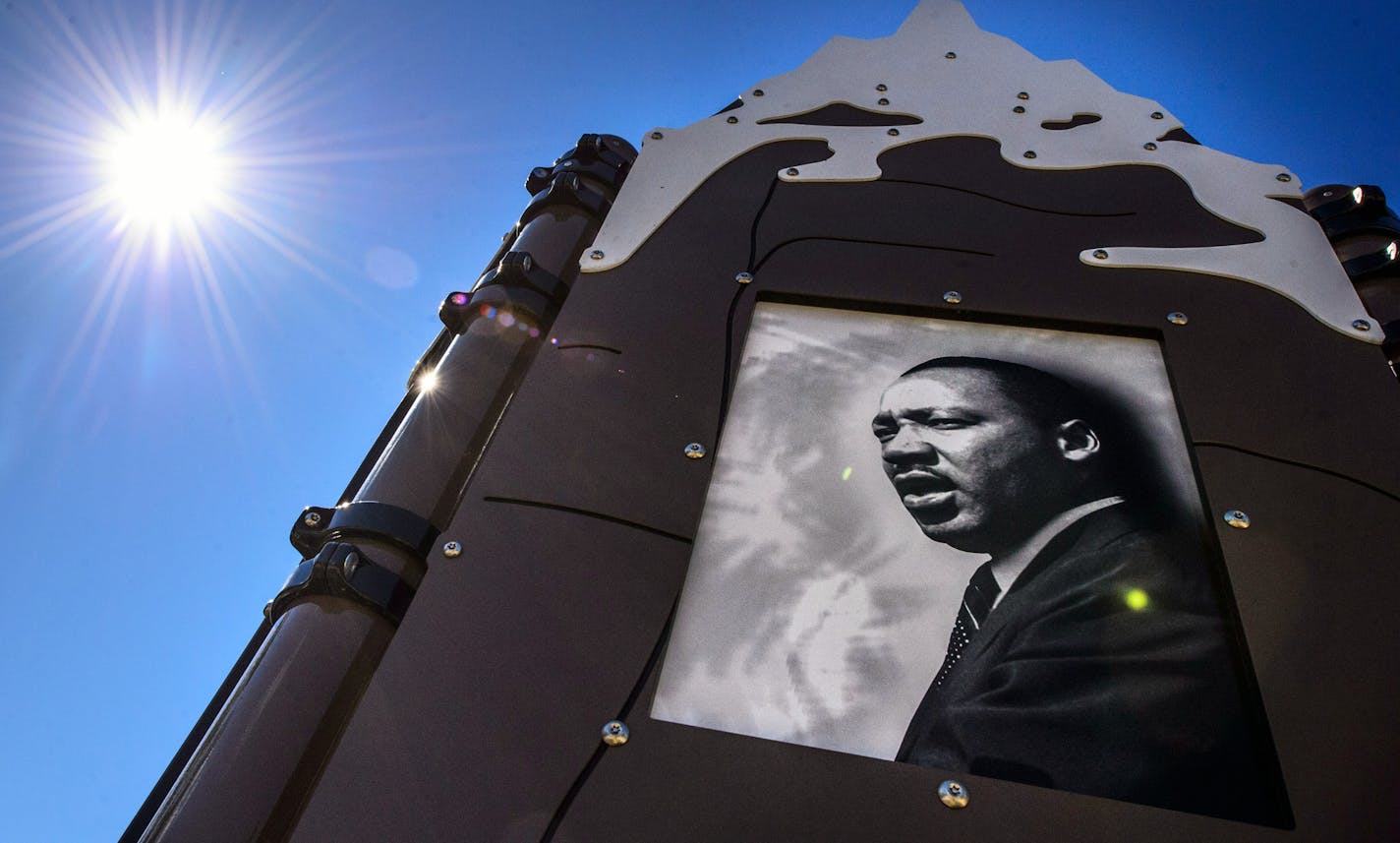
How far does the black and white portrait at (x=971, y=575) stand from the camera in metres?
1.03

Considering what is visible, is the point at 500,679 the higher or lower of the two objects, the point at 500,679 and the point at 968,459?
the lower

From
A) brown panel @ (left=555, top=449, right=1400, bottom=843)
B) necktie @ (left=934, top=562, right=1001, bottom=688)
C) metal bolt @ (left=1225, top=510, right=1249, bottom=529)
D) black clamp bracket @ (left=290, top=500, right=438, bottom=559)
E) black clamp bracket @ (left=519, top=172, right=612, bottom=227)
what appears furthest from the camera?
black clamp bracket @ (left=519, top=172, right=612, bottom=227)

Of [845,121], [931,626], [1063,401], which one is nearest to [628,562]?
[931,626]

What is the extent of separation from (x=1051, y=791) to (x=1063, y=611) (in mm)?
216

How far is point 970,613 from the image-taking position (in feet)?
3.77

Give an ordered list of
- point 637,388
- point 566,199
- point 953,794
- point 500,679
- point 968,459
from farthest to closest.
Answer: point 566,199
point 637,388
point 968,459
point 500,679
point 953,794

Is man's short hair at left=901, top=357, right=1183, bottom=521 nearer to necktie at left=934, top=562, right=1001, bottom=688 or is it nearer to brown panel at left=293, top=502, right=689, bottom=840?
necktie at left=934, top=562, right=1001, bottom=688

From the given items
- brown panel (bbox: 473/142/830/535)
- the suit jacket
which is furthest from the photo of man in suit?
brown panel (bbox: 473/142/830/535)

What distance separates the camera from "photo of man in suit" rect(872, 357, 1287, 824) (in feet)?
3.27

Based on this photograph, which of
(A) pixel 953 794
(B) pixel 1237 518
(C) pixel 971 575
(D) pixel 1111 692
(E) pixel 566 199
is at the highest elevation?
(E) pixel 566 199

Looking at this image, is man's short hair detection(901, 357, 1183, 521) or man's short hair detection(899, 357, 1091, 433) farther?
man's short hair detection(899, 357, 1091, 433)

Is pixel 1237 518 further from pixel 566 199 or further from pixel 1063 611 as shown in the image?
pixel 566 199

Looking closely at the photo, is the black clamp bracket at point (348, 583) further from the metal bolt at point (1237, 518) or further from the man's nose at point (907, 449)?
the metal bolt at point (1237, 518)

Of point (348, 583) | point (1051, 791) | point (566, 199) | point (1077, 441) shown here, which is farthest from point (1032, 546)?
point (566, 199)
